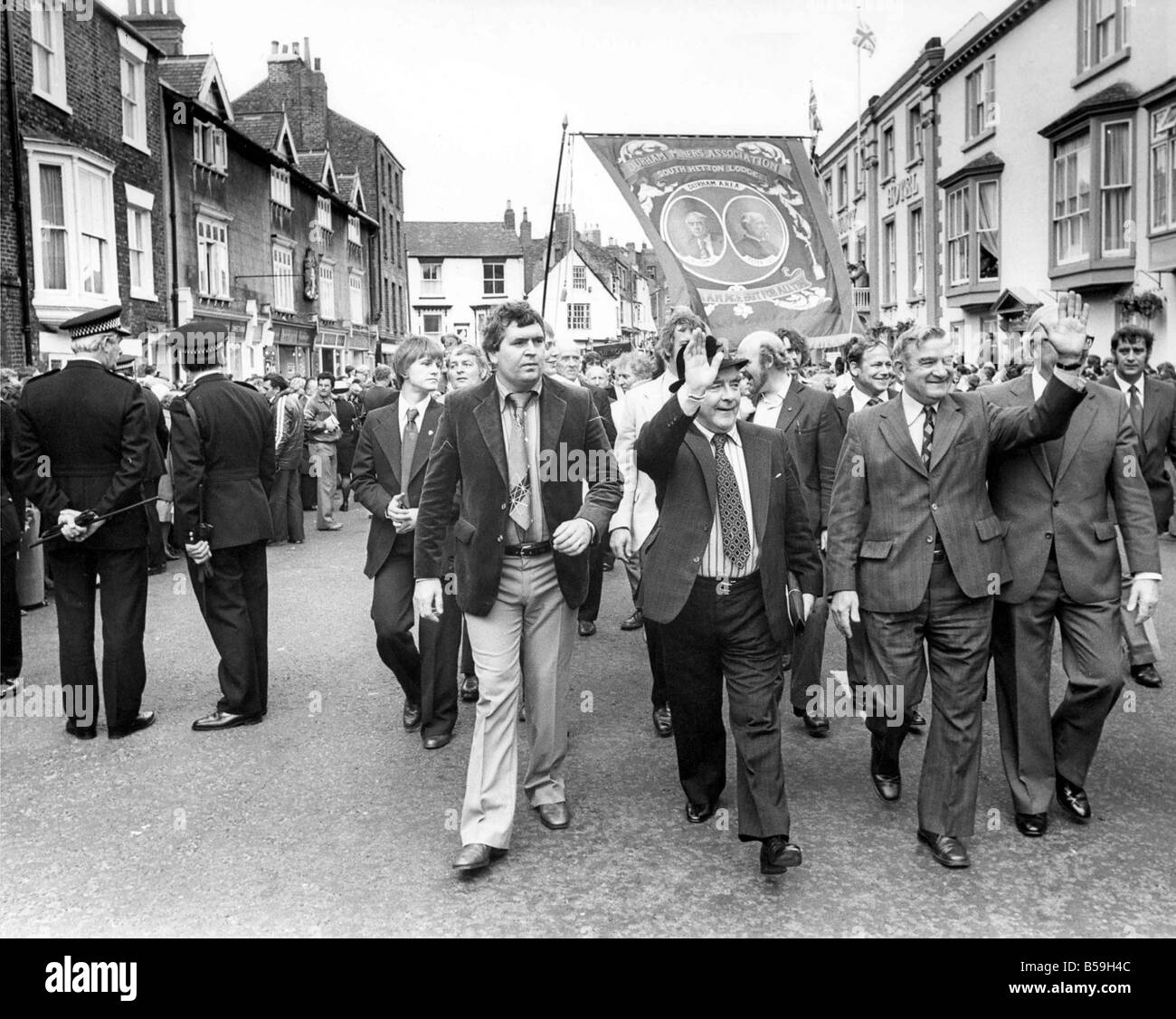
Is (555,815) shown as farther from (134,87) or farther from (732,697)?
Answer: (134,87)

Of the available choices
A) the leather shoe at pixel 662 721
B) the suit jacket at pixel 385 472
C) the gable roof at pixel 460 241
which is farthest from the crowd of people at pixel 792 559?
the gable roof at pixel 460 241

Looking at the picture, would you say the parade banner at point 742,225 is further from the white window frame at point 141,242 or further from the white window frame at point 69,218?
the white window frame at point 141,242

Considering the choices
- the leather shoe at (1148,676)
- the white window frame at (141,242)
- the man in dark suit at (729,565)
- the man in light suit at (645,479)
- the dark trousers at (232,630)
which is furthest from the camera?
the white window frame at (141,242)

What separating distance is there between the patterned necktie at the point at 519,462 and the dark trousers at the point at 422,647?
A: 1.47m

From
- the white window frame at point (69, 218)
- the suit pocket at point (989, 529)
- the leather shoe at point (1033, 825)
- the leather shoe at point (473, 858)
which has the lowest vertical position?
the leather shoe at point (1033, 825)

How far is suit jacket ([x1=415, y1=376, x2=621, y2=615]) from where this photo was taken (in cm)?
469

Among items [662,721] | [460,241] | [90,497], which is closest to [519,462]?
[662,721]

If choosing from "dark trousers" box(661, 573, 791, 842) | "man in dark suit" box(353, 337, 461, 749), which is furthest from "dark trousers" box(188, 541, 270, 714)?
"dark trousers" box(661, 573, 791, 842)

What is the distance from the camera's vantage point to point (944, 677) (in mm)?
4648

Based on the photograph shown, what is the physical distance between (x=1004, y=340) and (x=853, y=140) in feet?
53.0

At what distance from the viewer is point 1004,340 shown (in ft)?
81.3

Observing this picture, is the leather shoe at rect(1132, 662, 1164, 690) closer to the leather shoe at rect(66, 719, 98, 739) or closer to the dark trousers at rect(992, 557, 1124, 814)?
the dark trousers at rect(992, 557, 1124, 814)

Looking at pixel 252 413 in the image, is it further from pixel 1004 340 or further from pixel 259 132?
pixel 259 132

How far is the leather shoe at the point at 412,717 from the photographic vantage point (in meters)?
6.39
